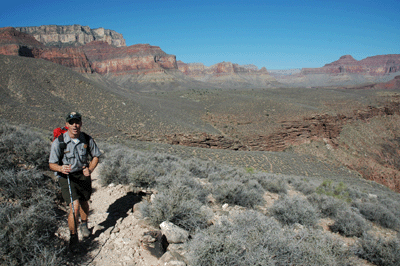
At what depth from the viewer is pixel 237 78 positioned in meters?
163

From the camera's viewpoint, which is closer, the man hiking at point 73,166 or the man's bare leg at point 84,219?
the man hiking at point 73,166

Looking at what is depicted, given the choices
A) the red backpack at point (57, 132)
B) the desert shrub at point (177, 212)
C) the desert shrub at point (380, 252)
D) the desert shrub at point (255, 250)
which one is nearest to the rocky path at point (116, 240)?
the desert shrub at point (177, 212)

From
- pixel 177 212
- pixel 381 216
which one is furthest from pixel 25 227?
pixel 381 216

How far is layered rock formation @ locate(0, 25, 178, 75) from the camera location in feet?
226

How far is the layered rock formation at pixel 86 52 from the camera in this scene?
68875mm

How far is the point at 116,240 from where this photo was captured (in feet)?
11.1

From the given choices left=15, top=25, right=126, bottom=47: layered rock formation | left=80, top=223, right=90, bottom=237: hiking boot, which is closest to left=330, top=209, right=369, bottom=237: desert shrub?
left=80, top=223, right=90, bottom=237: hiking boot

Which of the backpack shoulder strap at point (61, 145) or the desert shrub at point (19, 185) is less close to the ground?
the backpack shoulder strap at point (61, 145)

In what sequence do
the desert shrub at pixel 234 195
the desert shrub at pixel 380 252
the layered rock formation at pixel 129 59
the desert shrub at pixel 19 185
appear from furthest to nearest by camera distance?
the layered rock formation at pixel 129 59 → the desert shrub at pixel 234 195 → the desert shrub at pixel 380 252 → the desert shrub at pixel 19 185

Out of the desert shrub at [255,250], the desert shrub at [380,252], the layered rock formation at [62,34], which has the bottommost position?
the desert shrub at [380,252]

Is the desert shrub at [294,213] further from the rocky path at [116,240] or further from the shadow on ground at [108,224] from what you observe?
the shadow on ground at [108,224]

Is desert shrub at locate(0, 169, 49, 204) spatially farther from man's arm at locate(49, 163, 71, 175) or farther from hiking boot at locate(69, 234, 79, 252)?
hiking boot at locate(69, 234, 79, 252)

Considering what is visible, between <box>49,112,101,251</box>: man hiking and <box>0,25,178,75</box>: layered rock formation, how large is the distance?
271ft

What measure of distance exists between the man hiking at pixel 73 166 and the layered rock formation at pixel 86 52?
82.6 metres
